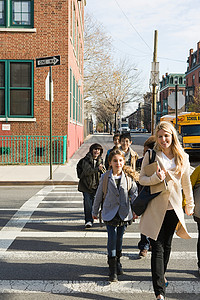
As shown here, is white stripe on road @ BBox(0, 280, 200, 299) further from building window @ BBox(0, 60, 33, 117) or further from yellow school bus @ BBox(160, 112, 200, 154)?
yellow school bus @ BBox(160, 112, 200, 154)

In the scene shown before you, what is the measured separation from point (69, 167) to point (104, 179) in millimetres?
10968

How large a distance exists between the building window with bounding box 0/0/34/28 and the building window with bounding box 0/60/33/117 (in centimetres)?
170

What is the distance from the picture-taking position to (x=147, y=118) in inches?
4173

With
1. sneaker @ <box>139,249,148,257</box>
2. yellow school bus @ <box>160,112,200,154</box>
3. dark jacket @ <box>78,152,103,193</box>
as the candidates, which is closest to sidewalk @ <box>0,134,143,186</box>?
dark jacket @ <box>78,152,103,193</box>

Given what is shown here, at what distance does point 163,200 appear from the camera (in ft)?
12.5

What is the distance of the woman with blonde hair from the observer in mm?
3777

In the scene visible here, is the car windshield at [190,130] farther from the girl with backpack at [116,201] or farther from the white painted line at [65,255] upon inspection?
the girl with backpack at [116,201]

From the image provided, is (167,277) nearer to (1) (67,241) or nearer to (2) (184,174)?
(2) (184,174)

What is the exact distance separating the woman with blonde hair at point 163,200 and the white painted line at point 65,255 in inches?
57.0

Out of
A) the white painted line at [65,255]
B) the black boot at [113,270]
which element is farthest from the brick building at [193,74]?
the black boot at [113,270]

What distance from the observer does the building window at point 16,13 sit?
54.1 feet

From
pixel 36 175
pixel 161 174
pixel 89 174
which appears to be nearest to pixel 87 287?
pixel 161 174

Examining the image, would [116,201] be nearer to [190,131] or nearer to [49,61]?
[49,61]

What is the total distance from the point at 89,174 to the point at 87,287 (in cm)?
259
